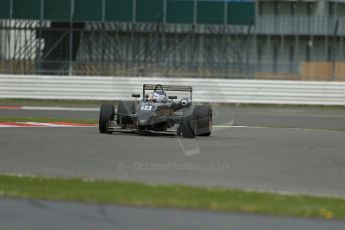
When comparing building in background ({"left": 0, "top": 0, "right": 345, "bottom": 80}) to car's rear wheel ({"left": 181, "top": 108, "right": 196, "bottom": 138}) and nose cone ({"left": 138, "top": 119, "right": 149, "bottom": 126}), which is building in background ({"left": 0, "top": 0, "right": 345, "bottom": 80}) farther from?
nose cone ({"left": 138, "top": 119, "right": 149, "bottom": 126})

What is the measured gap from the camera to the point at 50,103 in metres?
29.8

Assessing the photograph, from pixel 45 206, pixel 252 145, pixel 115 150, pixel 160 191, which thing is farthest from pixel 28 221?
pixel 252 145

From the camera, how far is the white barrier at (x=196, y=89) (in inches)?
1196

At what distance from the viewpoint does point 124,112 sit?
55.9 ft

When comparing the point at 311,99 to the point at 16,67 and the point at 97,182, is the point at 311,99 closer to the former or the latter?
the point at 16,67

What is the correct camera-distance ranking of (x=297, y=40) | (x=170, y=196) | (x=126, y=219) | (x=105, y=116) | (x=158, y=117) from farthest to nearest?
(x=297, y=40) → (x=105, y=116) → (x=158, y=117) → (x=170, y=196) → (x=126, y=219)

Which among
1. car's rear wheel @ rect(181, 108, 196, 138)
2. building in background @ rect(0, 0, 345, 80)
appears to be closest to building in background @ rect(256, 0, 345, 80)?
building in background @ rect(0, 0, 345, 80)

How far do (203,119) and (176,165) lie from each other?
5138 millimetres

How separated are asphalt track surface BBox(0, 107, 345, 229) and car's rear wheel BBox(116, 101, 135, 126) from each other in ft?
1.18

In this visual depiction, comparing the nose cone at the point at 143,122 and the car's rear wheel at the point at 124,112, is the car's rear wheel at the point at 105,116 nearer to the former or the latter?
the car's rear wheel at the point at 124,112

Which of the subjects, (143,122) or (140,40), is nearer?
(143,122)

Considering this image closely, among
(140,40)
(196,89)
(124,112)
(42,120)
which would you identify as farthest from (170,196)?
(140,40)

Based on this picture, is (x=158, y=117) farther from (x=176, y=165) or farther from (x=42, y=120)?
(x=42, y=120)

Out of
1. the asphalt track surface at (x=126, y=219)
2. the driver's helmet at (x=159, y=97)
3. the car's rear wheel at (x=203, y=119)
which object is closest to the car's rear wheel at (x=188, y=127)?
the car's rear wheel at (x=203, y=119)
